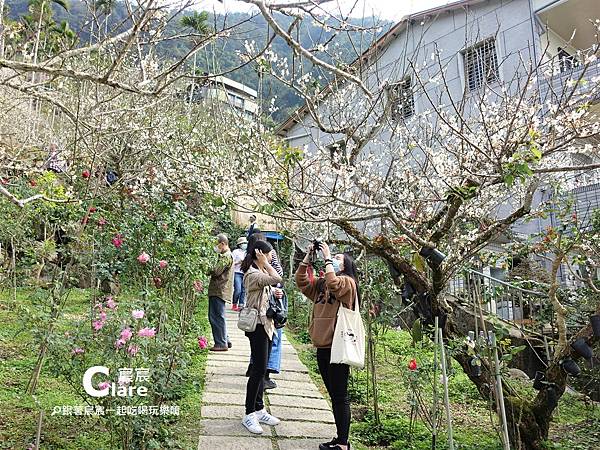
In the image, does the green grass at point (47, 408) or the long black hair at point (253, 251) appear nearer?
the green grass at point (47, 408)

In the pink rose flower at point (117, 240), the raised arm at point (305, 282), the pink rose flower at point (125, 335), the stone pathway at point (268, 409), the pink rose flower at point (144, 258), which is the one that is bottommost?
the stone pathway at point (268, 409)

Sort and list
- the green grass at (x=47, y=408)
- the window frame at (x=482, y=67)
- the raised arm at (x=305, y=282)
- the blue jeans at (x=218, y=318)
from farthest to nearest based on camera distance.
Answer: the blue jeans at (x=218, y=318)
the window frame at (x=482, y=67)
the raised arm at (x=305, y=282)
the green grass at (x=47, y=408)

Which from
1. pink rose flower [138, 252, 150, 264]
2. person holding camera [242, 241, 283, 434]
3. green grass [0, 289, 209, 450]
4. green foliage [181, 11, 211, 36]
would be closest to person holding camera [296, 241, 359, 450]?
person holding camera [242, 241, 283, 434]

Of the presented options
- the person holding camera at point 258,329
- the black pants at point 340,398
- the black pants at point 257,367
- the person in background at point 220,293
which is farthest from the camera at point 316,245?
the person in background at point 220,293

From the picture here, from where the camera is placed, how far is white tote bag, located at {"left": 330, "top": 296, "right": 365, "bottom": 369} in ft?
10.9

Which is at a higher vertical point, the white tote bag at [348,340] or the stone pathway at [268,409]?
the white tote bag at [348,340]

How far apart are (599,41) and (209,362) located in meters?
4.85

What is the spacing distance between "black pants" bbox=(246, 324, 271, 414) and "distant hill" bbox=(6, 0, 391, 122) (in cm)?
194

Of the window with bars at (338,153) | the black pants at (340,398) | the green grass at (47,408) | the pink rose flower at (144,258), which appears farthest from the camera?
the pink rose flower at (144,258)

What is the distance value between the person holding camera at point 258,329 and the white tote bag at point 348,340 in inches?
24.3

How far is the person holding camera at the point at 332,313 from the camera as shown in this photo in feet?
11.1

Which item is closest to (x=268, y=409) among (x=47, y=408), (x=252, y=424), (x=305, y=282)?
(x=252, y=424)
